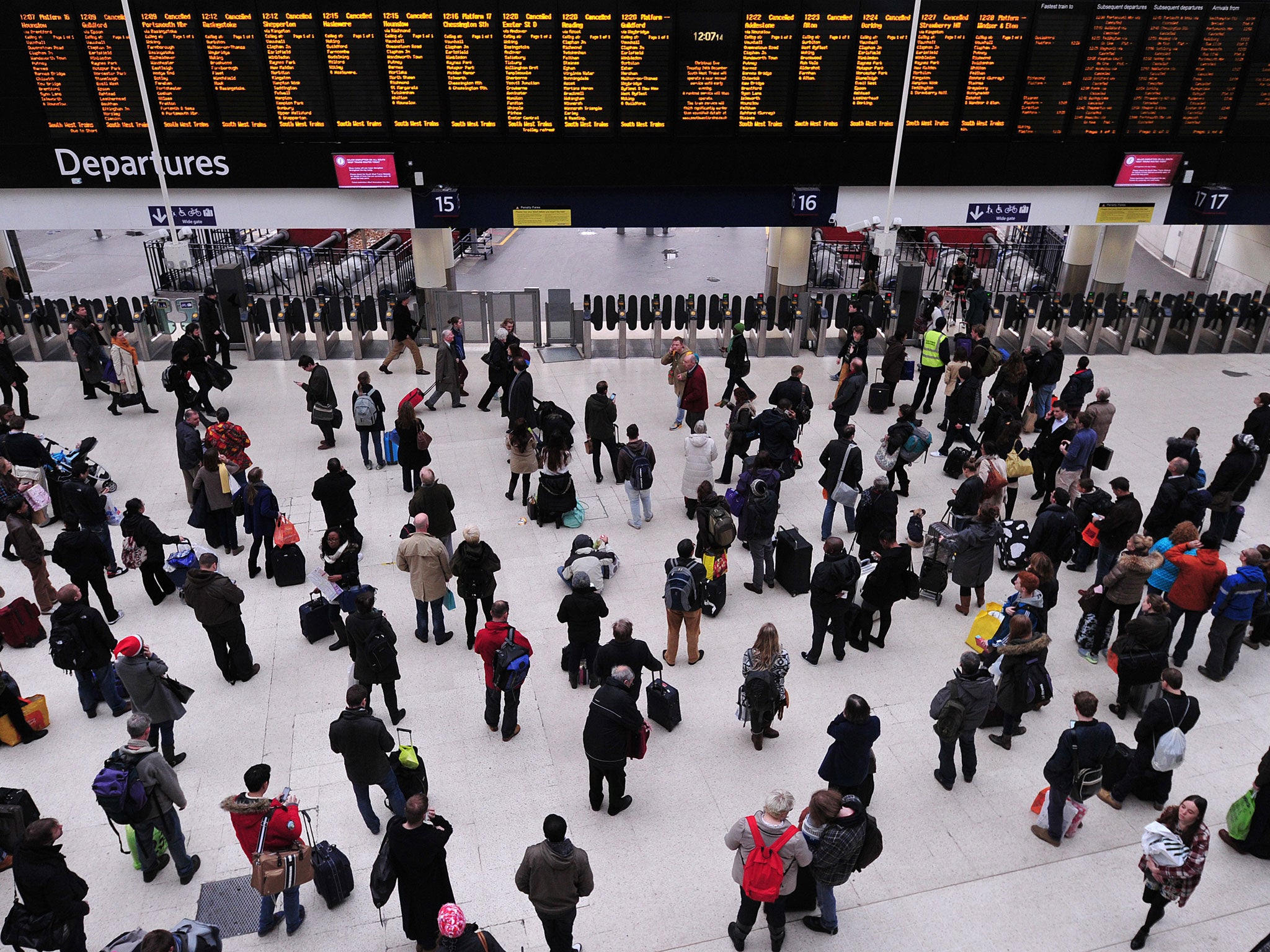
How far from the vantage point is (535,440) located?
11.4 meters

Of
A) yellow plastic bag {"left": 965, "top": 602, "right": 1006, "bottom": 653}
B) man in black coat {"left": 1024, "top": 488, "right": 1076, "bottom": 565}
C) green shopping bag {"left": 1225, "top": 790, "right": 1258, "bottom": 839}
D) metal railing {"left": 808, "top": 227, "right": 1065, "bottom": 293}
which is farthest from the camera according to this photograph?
metal railing {"left": 808, "top": 227, "right": 1065, "bottom": 293}

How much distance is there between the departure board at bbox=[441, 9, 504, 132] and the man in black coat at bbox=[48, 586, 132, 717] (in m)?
9.43

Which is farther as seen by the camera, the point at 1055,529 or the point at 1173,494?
the point at 1173,494

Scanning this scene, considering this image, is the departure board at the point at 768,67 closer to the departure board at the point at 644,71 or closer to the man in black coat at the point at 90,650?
the departure board at the point at 644,71

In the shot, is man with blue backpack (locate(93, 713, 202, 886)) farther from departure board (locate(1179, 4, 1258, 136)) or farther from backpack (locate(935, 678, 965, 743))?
departure board (locate(1179, 4, 1258, 136))

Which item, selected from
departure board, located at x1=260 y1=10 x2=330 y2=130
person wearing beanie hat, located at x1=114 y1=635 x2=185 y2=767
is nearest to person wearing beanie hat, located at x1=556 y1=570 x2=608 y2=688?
person wearing beanie hat, located at x1=114 y1=635 x2=185 y2=767

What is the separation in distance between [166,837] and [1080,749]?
6389 mm

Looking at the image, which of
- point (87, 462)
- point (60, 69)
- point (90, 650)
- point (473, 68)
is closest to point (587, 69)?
point (473, 68)

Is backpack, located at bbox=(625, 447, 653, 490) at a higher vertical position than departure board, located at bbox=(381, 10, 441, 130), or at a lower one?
lower

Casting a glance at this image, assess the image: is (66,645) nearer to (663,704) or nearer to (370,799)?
(370,799)

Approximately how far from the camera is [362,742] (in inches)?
256

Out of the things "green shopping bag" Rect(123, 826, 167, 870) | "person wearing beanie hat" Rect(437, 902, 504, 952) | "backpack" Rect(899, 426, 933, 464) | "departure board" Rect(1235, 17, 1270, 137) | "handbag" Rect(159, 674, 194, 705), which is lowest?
"green shopping bag" Rect(123, 826, 167, 870)

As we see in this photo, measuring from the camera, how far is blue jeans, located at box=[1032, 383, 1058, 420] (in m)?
13.2


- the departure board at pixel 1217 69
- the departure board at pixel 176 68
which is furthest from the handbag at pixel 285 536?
the departure board at pixel 1217 69
